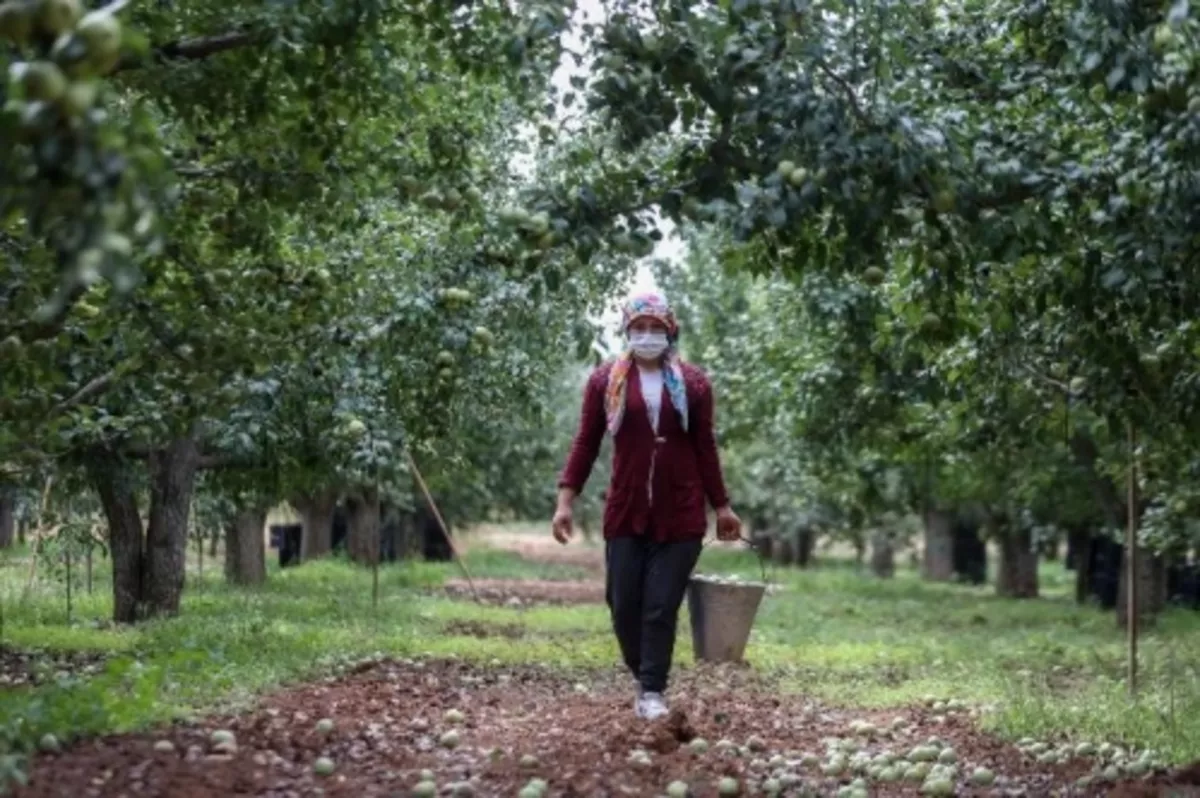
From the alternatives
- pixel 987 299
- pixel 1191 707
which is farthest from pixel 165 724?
pixel 1191 707

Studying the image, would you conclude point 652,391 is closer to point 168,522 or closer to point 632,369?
point 632,369

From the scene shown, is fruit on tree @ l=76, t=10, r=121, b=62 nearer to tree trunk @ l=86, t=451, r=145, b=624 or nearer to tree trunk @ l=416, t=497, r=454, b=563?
tree trunk @ l=86, t=451, r=145, b=624

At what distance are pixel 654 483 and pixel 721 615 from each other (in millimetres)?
4629

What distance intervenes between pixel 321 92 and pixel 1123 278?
3.46m

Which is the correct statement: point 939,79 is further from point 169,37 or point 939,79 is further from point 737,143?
point 169,37

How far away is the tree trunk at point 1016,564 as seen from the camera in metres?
37.1

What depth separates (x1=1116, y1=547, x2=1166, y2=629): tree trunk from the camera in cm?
2480

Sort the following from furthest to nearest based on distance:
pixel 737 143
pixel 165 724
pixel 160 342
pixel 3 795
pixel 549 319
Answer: pixel 549 319 → pixel 160 342 → pixel 165 724 → pixel 737 143 → pixel 3 795

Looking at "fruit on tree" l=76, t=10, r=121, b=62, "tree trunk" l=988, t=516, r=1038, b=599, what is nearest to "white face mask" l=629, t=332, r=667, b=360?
"fruit on tree" l=76, t=10, r=121, b=62

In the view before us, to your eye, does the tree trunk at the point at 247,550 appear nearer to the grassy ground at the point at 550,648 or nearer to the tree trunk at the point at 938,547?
the grassy ground at the point at 550,648

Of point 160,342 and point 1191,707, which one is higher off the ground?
point 160,342

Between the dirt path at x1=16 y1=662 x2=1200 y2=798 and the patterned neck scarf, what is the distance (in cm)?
149

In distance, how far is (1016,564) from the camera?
37906mm

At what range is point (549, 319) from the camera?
15.0m
